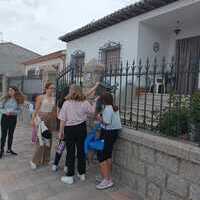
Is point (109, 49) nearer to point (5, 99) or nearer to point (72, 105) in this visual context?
point (5, 99)

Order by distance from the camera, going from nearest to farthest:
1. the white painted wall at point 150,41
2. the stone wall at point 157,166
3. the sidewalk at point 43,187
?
the stone wall at point 157,166 < the sidewalk at point 43,187 < the white painted wall at point 150,41

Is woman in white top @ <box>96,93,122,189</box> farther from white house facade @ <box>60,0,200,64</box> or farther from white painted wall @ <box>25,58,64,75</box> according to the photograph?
white painted wall @ <box>25,58,64,75</box>

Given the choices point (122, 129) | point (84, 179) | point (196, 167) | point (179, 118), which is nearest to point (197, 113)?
point (179, 118)

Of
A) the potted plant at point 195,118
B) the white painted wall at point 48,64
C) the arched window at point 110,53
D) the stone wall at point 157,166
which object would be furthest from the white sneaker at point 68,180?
the white painted wall at point 48,64

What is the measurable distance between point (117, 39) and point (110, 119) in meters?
6.72

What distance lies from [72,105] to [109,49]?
22.0 feet

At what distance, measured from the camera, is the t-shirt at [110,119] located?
424 cm

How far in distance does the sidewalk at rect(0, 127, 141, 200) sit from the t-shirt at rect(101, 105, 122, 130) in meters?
1.03

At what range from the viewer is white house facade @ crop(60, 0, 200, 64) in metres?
8.11

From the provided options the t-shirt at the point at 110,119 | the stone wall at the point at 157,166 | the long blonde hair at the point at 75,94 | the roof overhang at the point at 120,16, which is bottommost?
the stone wall at the point at 157,166

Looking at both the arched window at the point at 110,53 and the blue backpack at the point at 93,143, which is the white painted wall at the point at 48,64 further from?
the blue backpack at the point at 93,143

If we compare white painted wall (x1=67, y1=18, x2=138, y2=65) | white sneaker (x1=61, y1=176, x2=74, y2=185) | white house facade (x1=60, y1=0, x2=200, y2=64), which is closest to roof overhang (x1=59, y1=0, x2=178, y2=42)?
white house facade (x1=60, y1=0, x2=200, y2=64)

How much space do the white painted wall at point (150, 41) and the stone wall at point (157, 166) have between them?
5.55 metres

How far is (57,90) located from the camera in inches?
306
